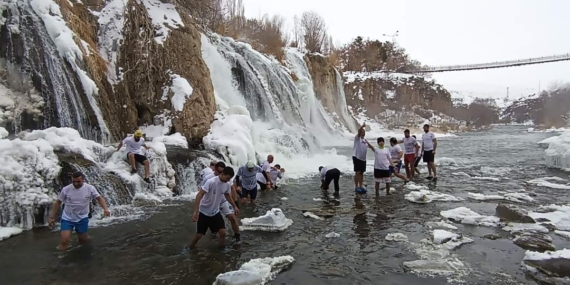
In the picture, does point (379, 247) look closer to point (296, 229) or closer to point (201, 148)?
point (296, 229)

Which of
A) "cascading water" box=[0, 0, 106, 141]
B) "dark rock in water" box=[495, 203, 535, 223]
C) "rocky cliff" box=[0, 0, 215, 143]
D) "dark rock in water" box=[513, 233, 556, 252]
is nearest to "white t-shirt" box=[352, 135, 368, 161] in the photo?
"dark rock in water" box=[495, 203, 535, 223]

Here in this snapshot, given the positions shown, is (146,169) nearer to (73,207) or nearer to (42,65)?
(73,207)

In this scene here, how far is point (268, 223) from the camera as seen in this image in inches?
293

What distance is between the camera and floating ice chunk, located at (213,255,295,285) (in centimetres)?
493

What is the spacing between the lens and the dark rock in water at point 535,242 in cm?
618

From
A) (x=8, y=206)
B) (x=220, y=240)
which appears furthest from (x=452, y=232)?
(x=8, y=206)

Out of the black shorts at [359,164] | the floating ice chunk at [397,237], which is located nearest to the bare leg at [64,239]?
the floating ice chunk at [397,237]

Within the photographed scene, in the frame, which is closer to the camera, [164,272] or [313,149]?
[164,272]

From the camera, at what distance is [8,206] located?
7164 millimetres

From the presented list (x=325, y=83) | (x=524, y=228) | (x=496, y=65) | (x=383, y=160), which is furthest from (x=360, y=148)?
(x=496, y=65)

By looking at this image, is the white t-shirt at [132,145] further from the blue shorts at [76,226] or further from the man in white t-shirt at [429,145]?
the man in white t-shirt at [429,145]

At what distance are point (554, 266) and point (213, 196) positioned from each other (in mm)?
4749

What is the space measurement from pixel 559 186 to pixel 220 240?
9.83 m

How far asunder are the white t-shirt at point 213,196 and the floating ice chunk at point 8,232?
3431 millimetres
